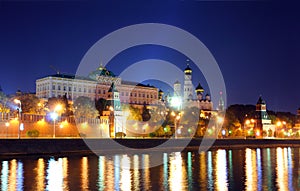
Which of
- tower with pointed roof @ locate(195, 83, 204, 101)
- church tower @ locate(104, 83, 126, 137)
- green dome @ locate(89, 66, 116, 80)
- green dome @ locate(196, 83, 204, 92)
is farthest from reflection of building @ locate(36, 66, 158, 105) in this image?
church tower @ locate(104, 83, 126, 137)

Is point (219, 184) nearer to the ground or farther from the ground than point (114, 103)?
nearer to the ground

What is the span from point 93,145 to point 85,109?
1667 inches

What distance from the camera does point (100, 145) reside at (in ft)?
165

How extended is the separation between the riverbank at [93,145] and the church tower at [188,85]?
9139 centimetres

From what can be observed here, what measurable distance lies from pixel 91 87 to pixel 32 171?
382 ft

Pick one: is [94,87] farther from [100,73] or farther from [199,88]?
[199,88]

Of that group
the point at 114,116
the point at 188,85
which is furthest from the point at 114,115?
the point at 188,85

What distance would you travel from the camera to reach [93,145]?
1923 inches

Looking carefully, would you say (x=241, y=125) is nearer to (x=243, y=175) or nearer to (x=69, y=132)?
(x=69, y=132)

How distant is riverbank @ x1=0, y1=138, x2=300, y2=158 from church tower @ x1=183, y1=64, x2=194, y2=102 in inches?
3598

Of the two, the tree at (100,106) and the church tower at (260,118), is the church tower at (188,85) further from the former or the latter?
the tree at (100,106)

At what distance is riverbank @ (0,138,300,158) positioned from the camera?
40.4 m

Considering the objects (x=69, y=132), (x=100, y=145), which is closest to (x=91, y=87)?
(x=69, y=132)

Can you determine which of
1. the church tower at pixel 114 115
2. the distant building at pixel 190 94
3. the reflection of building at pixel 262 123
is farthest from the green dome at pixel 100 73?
the church tower at pixel 114 115
